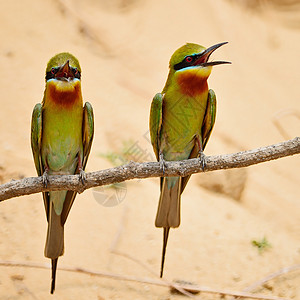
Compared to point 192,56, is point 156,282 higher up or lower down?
lower down

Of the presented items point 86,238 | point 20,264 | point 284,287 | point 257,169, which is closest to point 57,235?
point 20,264

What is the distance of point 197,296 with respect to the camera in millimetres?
2660

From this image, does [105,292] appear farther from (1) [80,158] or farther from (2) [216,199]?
(2) [216,199]

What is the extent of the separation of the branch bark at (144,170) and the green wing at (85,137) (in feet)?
0.91

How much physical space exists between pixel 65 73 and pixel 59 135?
1.19 feet

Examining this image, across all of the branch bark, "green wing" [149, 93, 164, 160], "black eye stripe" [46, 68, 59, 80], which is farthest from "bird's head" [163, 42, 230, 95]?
"black eye stripe" [46, 68, 59, 80]

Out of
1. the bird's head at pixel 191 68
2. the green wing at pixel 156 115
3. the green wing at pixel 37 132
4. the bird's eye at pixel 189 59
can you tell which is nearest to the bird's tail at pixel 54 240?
the green wing at pixel 37 132

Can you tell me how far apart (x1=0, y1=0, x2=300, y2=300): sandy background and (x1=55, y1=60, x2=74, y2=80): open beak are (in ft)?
3.87

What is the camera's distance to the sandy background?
2.81 metres

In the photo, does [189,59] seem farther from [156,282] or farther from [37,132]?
[156,282]

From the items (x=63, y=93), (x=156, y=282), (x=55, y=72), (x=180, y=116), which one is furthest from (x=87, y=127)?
(x=156, y=282)

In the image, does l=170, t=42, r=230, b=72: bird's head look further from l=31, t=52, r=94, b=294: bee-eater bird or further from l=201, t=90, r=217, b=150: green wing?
l=31, t=52, r=94, b=294: bee-eater bird

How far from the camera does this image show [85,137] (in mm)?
2256

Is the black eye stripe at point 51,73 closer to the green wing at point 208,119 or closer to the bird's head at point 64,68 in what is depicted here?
the bird's head at point 64,68
